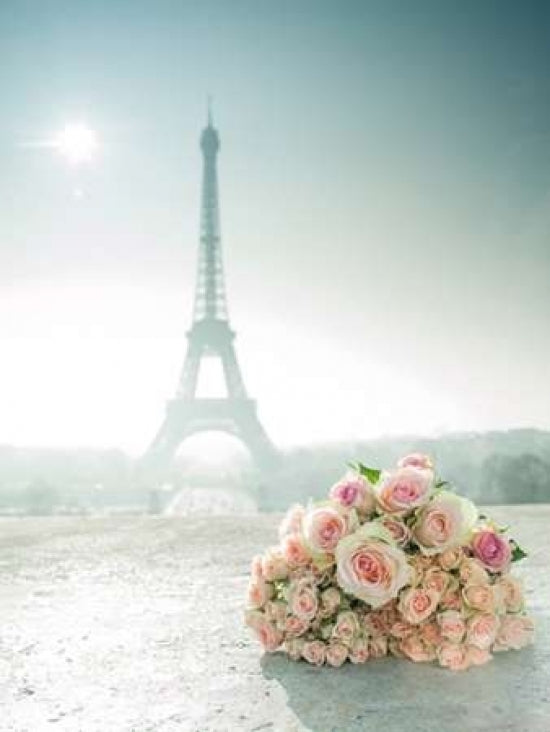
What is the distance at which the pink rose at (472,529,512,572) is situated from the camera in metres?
3.27

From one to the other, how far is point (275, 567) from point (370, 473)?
0.50 metres

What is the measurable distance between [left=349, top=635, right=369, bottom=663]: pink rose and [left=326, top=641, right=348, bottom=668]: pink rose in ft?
0.13

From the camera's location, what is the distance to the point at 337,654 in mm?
3025

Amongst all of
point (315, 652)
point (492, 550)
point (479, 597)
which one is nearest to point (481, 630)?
point (479, 597)

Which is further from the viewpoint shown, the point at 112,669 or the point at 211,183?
the point at 211,183

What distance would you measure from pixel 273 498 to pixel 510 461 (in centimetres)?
1820

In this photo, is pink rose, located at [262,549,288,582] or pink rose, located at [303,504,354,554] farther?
pink rose, located at [262,549,288,582]

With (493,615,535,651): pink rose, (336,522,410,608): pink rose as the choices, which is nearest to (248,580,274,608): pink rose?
(336,522,410,608): pink rose

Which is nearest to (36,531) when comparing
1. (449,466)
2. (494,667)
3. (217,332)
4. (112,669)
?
(112,669)

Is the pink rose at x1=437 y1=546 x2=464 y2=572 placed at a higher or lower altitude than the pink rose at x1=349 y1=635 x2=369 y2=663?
higher

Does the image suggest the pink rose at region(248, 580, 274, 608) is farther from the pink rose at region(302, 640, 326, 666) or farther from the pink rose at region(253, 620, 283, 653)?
the pink rose at region(302, 640, 326, 666)

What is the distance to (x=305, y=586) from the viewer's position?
10.3ft

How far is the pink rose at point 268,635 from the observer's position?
127 inches

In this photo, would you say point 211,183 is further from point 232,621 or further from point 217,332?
point 232,621
